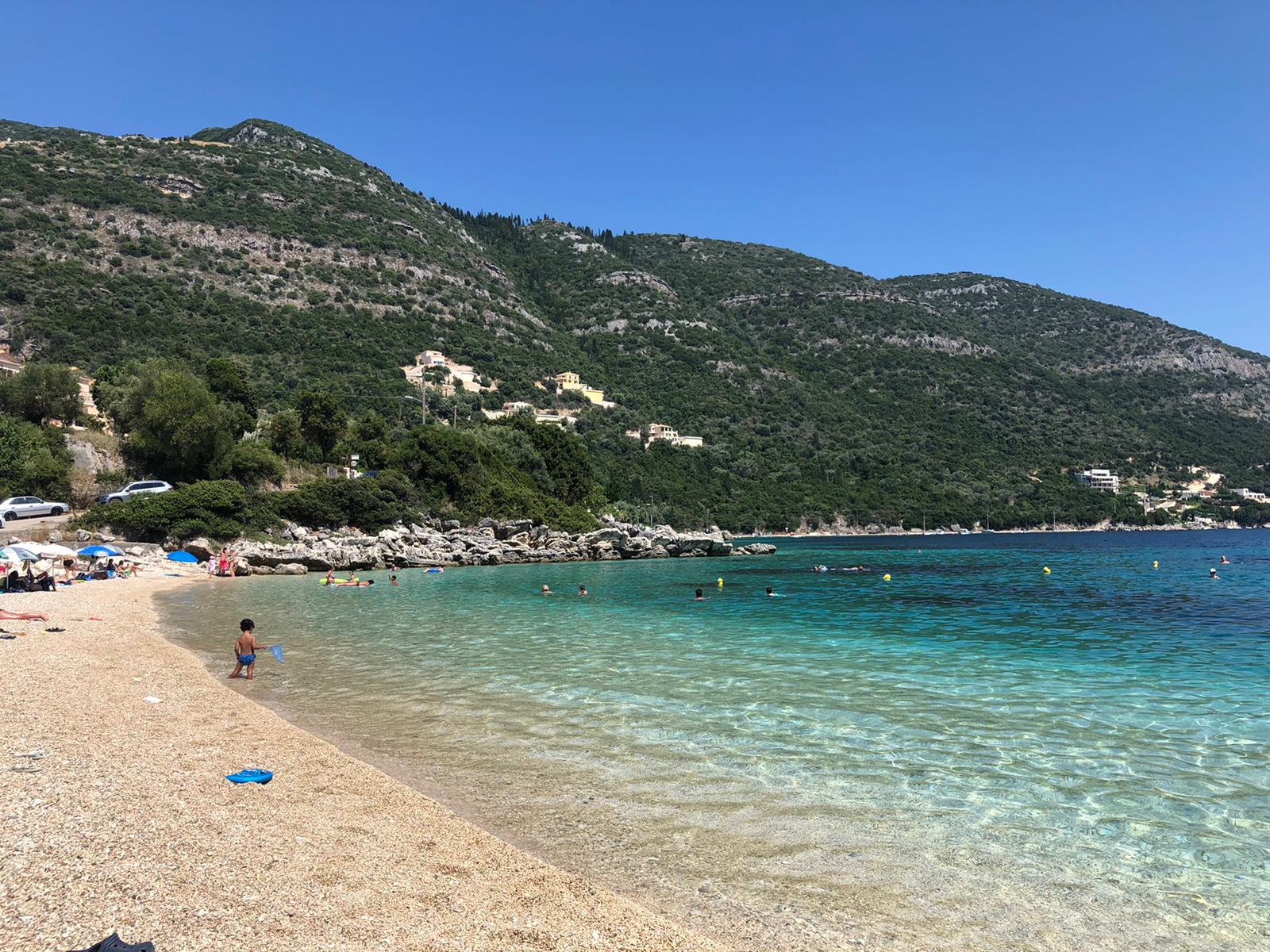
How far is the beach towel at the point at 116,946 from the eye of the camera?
346 cm

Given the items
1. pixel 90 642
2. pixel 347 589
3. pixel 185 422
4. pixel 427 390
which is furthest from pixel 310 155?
pixel 90 642

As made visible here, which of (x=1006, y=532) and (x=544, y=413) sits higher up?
(x=544, y=413)

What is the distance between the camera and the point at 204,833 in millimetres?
5566

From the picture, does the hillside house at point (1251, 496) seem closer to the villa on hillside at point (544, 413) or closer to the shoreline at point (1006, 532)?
the shoreline at point (1006, 532)

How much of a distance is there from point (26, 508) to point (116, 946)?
42846mm

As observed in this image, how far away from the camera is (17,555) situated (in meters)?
25.1

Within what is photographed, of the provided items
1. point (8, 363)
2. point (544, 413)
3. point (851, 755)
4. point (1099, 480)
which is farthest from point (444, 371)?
point (1099, 480)

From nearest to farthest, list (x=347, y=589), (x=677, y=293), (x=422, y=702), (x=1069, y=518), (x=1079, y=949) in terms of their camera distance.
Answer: (x=1079, y=949) → (x=422, y=702) → (x=347, y=589) → (x=1069, y=518) → (x=677, y=293)

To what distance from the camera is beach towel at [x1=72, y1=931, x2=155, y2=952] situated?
11.3 feet

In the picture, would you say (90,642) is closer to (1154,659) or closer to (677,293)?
(1154,659)

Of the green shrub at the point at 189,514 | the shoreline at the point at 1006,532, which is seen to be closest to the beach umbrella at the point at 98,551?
the green shrub at the point at 189,514

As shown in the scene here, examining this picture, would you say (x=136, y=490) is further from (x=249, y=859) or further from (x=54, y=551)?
(x=249, y=859)

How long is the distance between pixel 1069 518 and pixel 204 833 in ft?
414

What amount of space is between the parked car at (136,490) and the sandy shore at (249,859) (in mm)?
36602
